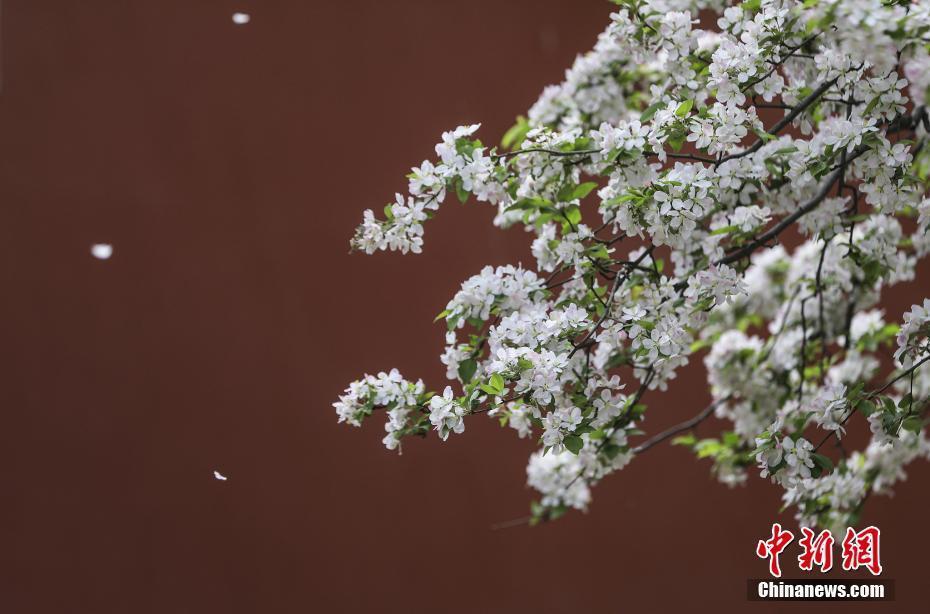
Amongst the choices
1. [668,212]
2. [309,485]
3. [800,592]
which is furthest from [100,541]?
[800,592]

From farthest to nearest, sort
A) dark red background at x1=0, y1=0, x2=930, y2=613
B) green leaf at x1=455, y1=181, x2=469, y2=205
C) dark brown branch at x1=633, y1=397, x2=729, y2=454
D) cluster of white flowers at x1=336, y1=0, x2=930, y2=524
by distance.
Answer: dark red background at x1=0, y1=0, x2=930, y2=613 < dark brown branch at x1=633, y1=397, x2=729, y2=454 < green leaf at x1=455, y1=181, x2=469, y2=205 < cluster of white flowers at x1=336, y1=0, x2=930, y2=524

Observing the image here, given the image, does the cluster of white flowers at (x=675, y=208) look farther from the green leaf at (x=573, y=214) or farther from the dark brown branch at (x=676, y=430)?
the dark brown branch at (x=676, y=430)

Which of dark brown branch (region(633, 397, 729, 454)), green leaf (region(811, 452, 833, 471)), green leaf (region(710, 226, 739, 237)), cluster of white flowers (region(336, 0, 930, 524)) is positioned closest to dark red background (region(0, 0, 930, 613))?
dark brown branch (region(633, 397, 729, 454))

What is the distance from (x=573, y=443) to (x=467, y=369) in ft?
0.90

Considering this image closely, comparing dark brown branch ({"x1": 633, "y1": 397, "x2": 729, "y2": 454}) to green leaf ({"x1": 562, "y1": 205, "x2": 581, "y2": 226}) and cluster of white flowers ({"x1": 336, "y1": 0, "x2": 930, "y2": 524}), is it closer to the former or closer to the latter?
cluster of white flowers ({"x1": 336, "y1": 0, "x2": 930, "y2": 524})

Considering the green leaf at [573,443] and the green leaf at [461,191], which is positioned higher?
the green leaf at [461,191]

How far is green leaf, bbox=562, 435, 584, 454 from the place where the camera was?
1454 mm

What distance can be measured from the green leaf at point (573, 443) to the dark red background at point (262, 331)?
1222mm

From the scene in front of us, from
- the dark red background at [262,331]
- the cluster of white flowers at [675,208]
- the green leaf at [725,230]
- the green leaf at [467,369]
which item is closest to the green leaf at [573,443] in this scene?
the cluster of white flowers at [675,208]

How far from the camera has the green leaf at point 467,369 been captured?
1.64 metres

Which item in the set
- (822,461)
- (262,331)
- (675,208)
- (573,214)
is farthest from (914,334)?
(262,331)

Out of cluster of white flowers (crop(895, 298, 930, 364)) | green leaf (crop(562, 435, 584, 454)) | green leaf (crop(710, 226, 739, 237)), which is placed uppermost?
green leaf (crop(710, 226, 739, 237))

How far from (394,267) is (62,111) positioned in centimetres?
99

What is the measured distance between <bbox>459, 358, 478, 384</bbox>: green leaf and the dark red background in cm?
100
